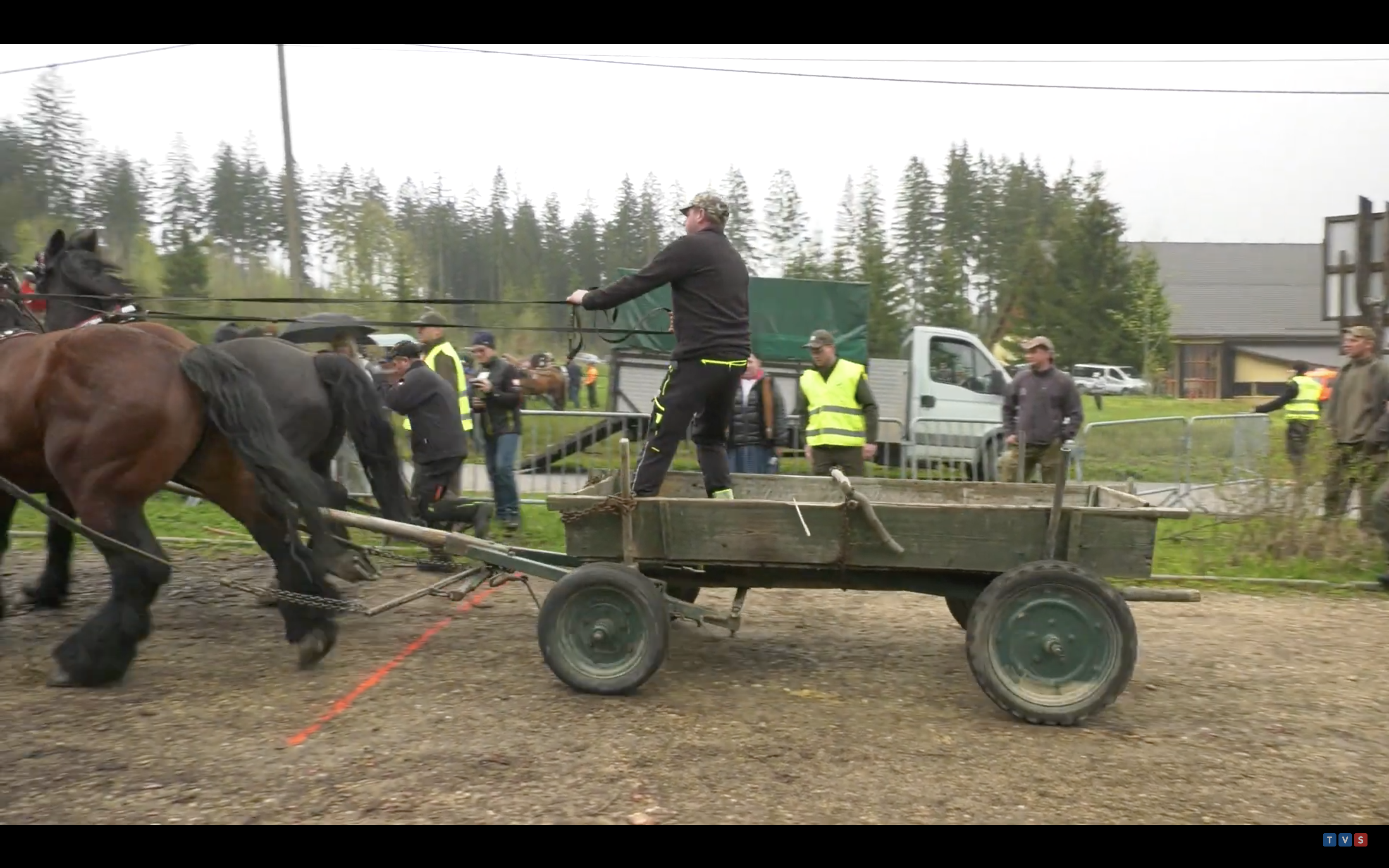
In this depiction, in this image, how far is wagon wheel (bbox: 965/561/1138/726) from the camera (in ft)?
14.5

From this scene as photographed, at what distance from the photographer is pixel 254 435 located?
4.89 meters

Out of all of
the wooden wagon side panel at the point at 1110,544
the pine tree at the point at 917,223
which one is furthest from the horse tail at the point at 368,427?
the pine tree at the point at 917,223

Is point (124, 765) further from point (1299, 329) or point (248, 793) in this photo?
point (1299, 329)

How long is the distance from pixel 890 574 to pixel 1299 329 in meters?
51.2

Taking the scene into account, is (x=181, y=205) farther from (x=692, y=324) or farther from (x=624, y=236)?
(x=692, y=324)

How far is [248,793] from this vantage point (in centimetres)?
366

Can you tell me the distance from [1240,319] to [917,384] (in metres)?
43.6

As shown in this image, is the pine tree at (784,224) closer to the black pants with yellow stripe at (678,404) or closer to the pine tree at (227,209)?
the pine tree at (227,209)

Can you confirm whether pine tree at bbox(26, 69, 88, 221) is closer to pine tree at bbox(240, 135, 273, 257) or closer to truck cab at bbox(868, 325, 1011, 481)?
pine tree at bbox(240, 135, 273, 257)

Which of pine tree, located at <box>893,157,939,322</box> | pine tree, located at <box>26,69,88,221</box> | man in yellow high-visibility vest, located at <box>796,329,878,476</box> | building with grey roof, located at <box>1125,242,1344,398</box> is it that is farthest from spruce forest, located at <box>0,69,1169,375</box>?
building with grey roof, located at <box>1125,242,1344,398</box>

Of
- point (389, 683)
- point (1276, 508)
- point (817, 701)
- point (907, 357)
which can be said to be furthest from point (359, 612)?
point (907, 357)

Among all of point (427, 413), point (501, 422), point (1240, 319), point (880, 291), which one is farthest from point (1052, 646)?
point (1240, 319)

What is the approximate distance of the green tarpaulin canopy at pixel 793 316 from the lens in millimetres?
14062

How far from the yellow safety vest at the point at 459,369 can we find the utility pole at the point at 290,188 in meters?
9.00
